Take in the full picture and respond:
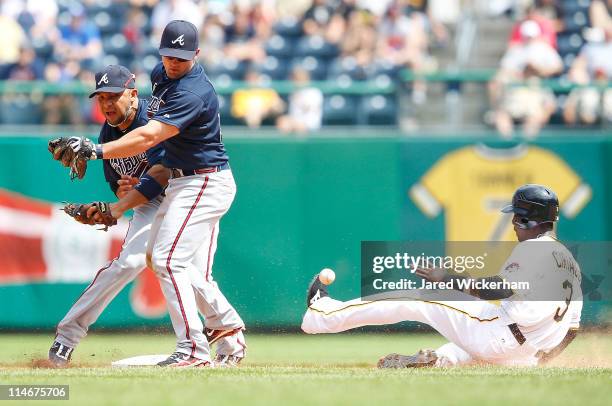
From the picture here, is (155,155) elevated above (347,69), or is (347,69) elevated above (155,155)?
(347,69)

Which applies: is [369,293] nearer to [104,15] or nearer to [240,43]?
[240,43]

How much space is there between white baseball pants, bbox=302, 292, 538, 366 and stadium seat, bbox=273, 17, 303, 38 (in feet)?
24.4

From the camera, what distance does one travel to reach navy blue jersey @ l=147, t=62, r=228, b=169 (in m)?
6.97

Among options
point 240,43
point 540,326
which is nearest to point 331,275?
point 540,326

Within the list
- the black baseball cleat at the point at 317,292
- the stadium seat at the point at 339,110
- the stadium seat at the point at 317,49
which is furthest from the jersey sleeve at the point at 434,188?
the black baseball cleat at the point at 317,292

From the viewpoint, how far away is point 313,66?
13758mm

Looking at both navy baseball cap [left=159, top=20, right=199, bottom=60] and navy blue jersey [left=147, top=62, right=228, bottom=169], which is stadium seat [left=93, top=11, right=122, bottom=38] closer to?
navy blue jersey [left=147, top=62, right=228, bottom=169]

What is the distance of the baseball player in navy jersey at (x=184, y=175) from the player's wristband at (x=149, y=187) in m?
0.19

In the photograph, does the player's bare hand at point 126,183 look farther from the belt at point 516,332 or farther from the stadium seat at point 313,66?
the stadium seat at point 313,66

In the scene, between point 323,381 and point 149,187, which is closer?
Result: point 323,381

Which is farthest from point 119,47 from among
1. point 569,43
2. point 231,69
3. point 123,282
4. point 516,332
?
point 516,332

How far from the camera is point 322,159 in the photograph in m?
11.0

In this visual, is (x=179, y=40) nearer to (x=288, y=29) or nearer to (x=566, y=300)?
(x=566, y=300)

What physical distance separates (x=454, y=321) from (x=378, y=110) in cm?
437
